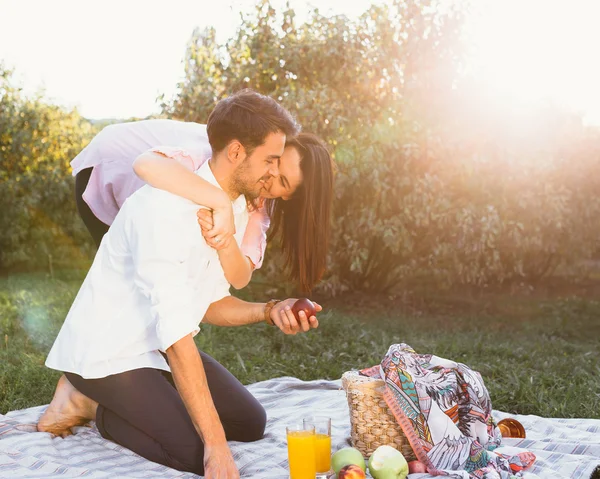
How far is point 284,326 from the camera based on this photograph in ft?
10.2

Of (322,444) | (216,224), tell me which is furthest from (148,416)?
(216,224)

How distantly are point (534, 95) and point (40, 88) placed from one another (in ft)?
26.5

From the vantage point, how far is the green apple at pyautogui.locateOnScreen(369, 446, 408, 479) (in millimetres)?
2771

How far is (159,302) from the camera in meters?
2.70

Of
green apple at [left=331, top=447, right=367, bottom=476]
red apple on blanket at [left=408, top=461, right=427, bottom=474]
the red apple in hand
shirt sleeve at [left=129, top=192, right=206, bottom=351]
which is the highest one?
shirt sleeve at [left=129, top=192, right=206, bottom=351]

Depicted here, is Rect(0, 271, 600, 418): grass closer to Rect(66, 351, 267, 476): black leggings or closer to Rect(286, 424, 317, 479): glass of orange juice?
Rect(66, 351, 267, 476): black leggings

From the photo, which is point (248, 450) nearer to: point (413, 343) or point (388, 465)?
point (388, 465)

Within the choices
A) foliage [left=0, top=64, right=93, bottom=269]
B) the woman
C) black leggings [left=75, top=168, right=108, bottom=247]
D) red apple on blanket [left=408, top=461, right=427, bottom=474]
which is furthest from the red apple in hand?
foliage [left=0, top=64, right=93, bottom=269]

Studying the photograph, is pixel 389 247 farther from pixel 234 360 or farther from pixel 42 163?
pixel 42 163

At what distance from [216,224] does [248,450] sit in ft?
3.63

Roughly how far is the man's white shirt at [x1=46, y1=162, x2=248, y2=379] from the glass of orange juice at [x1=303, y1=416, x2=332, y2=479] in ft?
1.91

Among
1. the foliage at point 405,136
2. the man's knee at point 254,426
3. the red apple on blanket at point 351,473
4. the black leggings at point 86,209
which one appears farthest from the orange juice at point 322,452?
the foliage at point 405,136

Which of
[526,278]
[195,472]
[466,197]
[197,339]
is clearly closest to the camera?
[195,472]

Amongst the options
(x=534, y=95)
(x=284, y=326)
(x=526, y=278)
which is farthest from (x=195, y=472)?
(x=526, y=278)
